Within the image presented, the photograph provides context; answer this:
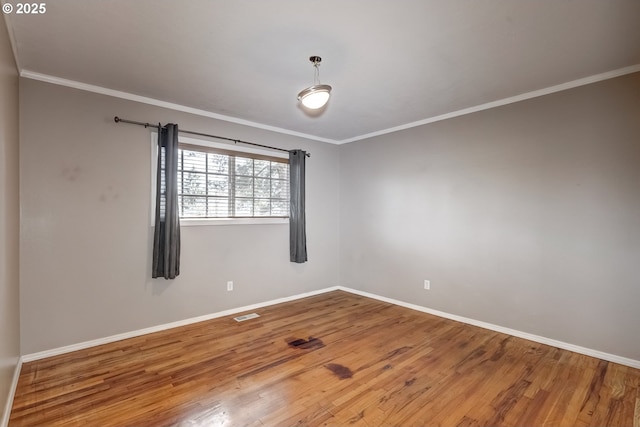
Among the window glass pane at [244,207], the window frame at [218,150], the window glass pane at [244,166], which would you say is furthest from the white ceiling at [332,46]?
the window glass pane at [244,207]

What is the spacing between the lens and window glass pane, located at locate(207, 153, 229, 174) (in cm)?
381

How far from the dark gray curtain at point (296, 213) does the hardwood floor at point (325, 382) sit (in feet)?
4.33

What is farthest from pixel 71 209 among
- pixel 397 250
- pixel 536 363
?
pixel 536 363

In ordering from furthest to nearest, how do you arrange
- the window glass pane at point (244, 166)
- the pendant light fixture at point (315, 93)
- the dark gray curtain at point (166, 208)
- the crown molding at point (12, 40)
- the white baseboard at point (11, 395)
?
1. the window glass pane at point (244, 166)
2. the dark gray curtain at point (166, 208)
3. the pendant light fixture at point (315, 93)
4. the crown molding at point (12, 40)
5. the white baseboard at point (11, 395)

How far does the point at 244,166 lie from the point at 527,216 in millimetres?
3381

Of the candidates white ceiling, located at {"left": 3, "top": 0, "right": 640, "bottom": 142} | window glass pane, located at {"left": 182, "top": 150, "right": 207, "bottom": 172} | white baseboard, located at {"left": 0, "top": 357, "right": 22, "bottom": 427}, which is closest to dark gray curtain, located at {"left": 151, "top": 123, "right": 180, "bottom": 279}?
window glass pane, located at {"left": 182, "top": 150, "right": 207, "bottom": 172}

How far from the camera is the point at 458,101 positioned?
342cm

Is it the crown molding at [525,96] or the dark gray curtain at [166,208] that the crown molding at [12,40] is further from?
the crown molding at [525,96]

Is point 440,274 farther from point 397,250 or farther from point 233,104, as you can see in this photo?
point 233,104

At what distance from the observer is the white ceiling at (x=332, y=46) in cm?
190

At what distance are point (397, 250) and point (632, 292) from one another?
239 centimetres

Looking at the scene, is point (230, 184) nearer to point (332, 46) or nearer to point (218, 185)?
point (218, 185)

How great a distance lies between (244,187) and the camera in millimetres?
4129

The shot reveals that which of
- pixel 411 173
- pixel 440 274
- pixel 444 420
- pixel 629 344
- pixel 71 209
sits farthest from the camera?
pixel 411 173
